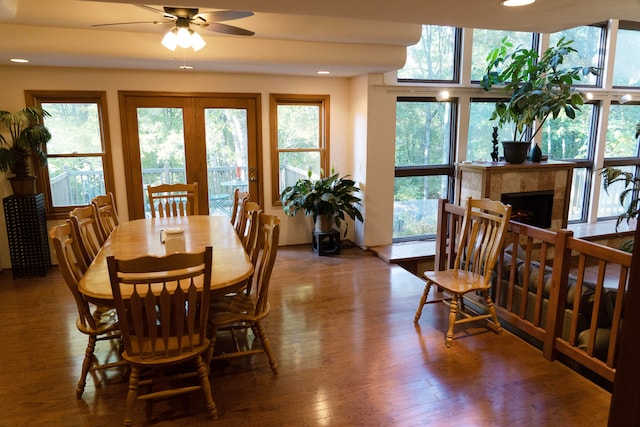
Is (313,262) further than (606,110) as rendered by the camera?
No

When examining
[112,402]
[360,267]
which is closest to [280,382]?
[112,402]

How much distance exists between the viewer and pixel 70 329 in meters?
3.36

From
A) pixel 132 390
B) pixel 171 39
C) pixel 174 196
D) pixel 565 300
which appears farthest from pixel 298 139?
pixel 132 390

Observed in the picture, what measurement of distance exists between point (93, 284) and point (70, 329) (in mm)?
1494

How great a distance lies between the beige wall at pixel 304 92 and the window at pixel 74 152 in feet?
0.35

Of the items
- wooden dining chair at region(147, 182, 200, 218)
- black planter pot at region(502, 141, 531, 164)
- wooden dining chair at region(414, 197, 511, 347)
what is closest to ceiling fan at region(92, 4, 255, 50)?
wooden dining chair at region(147, 182, 200, 218)

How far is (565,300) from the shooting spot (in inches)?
111

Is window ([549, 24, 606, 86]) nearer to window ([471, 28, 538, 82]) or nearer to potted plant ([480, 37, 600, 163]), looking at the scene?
potted plant ([480, 37, 600, 163])

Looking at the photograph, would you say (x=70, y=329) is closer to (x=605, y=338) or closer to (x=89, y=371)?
(x=89, y=371)

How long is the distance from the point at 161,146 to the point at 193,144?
0.37 meters

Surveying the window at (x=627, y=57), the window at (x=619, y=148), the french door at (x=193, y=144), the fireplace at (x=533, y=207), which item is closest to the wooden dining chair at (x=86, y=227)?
the french door at (x=193, y=144)

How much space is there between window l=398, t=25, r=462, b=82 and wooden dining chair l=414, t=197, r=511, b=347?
2663 mm

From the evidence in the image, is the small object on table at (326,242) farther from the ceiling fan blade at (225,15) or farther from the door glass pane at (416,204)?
the ceiling fan blade at (225,15)

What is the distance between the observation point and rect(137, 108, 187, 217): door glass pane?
5016mm
